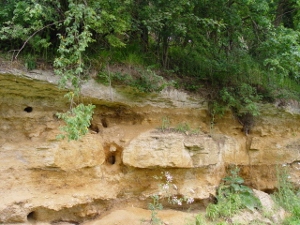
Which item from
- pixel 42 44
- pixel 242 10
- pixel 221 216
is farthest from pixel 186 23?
pixel 221 216

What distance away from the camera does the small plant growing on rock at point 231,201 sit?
203 inches

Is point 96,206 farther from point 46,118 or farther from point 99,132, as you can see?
point 46,118

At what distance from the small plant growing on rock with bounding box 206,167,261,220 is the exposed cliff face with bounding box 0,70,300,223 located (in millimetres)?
250

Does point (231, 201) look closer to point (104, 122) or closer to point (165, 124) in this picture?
point (165, 124)

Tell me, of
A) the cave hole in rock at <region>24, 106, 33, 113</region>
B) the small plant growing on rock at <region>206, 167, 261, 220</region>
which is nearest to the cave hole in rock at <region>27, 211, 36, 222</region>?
the cave hole in rock at <region>24, 106, 33, 113</region>

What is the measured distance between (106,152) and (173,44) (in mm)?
3236

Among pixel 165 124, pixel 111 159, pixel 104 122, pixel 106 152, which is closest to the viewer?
pixel 106 152

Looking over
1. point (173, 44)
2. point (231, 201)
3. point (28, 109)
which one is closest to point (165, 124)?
point (173, 44)

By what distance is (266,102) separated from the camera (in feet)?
22.2

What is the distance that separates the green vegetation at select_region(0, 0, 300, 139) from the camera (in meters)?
4.49

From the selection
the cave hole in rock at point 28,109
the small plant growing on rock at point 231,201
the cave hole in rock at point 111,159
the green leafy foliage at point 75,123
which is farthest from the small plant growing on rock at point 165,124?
the cave hole in rock at point 28,109

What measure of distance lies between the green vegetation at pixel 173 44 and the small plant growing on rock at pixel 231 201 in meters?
1.77

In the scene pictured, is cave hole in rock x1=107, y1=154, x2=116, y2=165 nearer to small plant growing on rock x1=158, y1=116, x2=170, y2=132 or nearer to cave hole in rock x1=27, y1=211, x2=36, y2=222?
small plant growing on rock x1=158, y1=116, x2=170, y2=132

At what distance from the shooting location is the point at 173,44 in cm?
650
